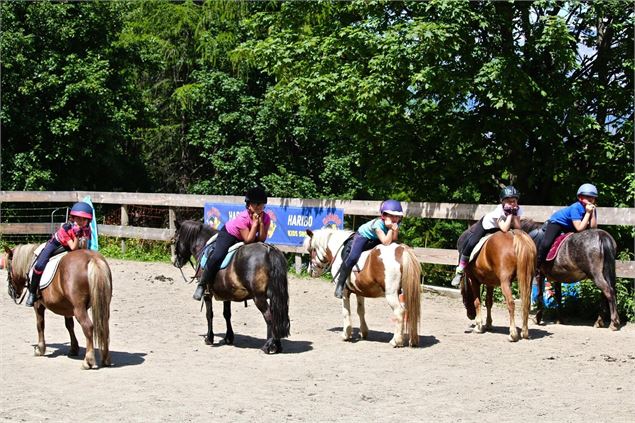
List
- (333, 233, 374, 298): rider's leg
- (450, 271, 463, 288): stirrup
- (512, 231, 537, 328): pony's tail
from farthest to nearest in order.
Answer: (450, 271, 463, 288): stirrup → (512, 231, 537, 328): pony's tail → (333, 233, 374, 298): rider's leg

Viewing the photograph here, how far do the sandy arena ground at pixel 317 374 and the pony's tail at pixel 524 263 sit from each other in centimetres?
65

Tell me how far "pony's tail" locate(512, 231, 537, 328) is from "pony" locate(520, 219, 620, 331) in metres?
1.34

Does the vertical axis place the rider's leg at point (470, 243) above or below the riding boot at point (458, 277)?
above

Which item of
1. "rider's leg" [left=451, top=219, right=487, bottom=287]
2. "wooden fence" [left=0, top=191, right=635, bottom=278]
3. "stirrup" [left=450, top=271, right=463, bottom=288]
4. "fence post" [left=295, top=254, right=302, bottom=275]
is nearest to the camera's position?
"rider's leg" [left=451, top=219, right=487, bottom=287]

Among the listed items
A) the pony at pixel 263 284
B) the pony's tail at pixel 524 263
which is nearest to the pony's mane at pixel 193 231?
the pony at pixel 263 284

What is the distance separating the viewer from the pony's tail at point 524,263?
37.6ft

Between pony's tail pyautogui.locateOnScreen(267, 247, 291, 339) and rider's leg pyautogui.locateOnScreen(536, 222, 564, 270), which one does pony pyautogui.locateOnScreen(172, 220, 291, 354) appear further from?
rider's leg pyautogui.locateOnScreen(536, 222, 564, 270)

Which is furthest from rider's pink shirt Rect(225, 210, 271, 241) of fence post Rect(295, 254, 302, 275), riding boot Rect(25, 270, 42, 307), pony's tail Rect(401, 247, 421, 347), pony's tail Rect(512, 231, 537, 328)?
fence post Rect(295, 254, 302, 275)

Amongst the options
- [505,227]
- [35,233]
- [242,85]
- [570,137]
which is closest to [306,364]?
[505,227]

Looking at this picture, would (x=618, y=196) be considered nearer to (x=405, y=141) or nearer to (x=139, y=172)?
(x=405, y=141)

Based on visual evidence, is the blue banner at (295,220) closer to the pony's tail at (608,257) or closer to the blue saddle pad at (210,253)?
the pony's tail at (608,257)

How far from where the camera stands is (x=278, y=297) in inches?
414

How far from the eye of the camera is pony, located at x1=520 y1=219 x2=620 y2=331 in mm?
12453

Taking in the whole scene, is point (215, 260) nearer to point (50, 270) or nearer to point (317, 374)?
point (50, 270)
